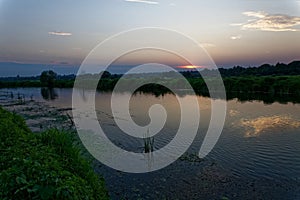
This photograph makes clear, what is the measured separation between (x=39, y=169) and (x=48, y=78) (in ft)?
315

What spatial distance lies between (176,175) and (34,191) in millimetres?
7983

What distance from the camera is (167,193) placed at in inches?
337

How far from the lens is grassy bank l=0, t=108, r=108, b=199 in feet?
8.95

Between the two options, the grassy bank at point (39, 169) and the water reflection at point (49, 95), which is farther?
the water reflection at point (49, 95)

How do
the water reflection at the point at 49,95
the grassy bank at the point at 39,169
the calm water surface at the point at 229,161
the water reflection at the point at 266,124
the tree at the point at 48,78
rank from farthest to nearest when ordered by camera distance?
1. the tree at the point at 48,78
2. the water reflection at the point at 49,95
3. the water reflection at the point at 266,124
4. the calm water surface at the point at 229,161
5. the grassy bank at the point at 39,169

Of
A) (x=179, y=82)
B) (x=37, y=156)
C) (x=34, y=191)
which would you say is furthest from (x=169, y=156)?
(x=179, y=82)

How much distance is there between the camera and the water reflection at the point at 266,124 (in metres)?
17.4

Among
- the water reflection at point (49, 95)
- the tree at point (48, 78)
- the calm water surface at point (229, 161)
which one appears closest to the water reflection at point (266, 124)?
the calm water surface at point (229, 161)

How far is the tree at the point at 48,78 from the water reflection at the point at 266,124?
81.2 metres

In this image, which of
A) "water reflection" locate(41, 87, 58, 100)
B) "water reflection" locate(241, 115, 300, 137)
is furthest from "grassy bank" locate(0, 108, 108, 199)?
"water reflection" locate(41, 87, 58, 100)

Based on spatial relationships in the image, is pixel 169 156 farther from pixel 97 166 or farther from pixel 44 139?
pixel 44 139

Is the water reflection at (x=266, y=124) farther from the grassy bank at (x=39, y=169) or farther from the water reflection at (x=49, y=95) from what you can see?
the water reflection at (x=49, y=95)

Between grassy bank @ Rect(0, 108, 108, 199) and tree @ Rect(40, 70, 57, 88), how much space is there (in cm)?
9159

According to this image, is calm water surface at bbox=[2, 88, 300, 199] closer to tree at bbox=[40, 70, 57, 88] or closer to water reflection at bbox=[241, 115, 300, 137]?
Answer: water reflection at bbox=[241, 115, 300, 137]
